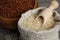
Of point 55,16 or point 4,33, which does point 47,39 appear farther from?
point 4,33

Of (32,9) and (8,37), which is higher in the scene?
(32,9)

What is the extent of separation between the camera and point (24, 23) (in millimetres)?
925

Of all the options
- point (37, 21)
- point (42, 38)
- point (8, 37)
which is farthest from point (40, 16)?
point (8, 37)

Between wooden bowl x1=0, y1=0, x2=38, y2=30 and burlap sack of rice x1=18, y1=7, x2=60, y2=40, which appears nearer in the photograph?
burlap sack of rice x1=18, y1=7, x2=60, y2=40

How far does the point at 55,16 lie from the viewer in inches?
37.7

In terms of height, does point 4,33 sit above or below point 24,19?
below

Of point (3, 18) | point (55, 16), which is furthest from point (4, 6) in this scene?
point (55, 16)

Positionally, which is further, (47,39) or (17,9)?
(17,9)

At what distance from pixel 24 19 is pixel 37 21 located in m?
0.08

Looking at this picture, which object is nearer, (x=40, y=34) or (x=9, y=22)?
(x=40, y=34)

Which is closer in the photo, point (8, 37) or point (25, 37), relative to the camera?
point (25, 37)

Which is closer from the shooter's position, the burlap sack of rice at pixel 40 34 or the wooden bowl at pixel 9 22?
A: the burlap sack of rice at pixel 40 34

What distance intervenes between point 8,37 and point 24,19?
175 mm

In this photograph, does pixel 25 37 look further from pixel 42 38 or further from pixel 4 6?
pixel 4 6
